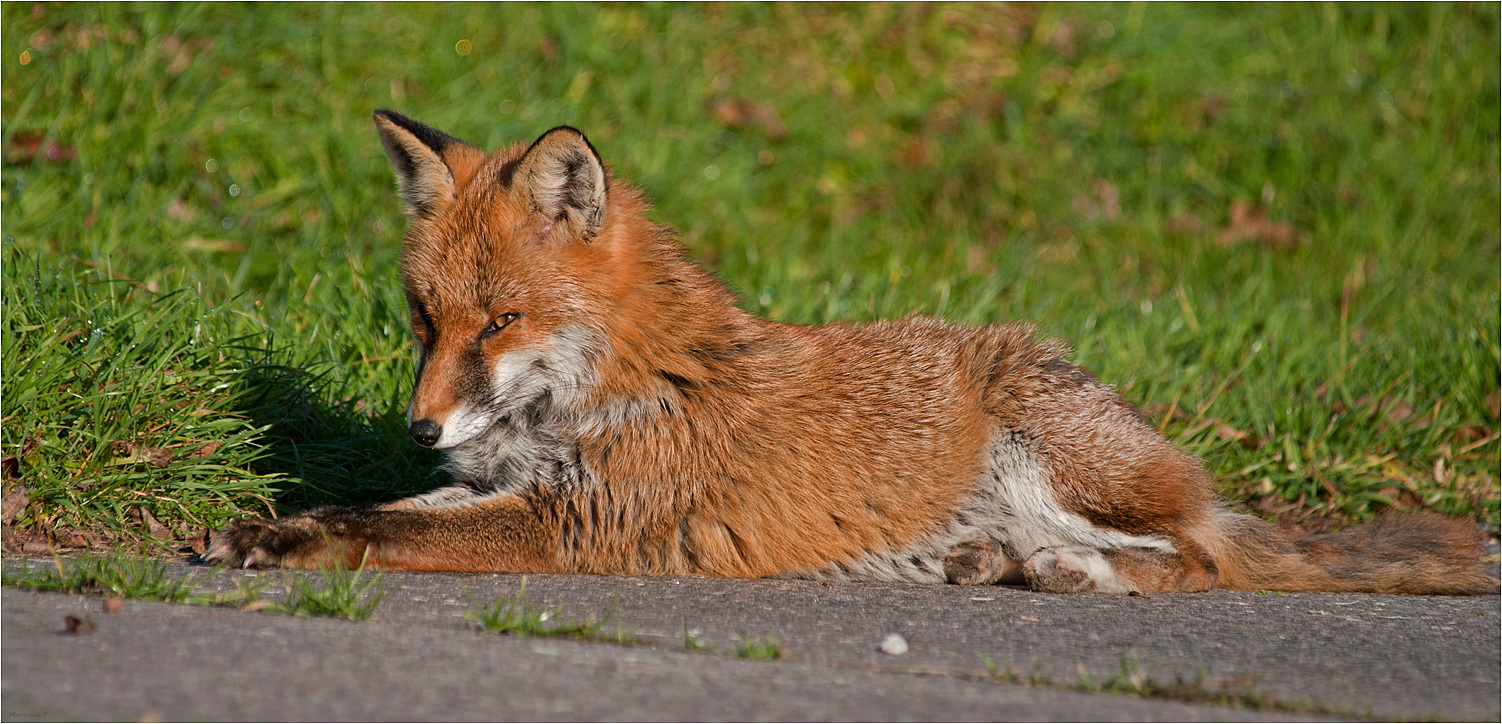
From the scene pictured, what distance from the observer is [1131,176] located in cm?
953

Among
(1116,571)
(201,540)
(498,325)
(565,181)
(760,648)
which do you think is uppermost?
(565,181)

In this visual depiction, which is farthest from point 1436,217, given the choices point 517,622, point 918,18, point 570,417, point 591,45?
point 517,622

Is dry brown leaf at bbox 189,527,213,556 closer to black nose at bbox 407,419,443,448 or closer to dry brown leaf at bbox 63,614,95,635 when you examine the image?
black nose at bbox 407,419,443,448

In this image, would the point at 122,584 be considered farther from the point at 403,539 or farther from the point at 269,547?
the point at 403,539

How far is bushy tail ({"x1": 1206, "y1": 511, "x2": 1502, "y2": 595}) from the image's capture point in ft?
14.3

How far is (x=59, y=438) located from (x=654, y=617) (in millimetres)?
2321

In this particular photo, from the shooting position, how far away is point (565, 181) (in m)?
3.90

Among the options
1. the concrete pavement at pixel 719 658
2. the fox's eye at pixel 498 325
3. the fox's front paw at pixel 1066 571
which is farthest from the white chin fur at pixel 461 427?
the fox's front paw at pixel 1066 571

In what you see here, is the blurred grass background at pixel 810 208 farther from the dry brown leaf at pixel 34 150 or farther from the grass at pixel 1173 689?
the grass at pixel 1173 689

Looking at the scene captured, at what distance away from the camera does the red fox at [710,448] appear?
3.82 metres

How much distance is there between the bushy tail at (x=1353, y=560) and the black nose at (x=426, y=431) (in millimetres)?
2807

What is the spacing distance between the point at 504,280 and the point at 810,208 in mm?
5468

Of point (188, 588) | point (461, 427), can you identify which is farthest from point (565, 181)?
point (188, 588)

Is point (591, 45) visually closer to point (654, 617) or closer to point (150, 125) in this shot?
point (150, 125)
